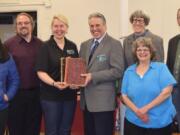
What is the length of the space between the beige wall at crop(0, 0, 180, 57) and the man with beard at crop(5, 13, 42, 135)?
273cm

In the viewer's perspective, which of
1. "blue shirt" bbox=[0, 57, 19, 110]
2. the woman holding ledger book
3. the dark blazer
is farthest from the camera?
the dark blazer

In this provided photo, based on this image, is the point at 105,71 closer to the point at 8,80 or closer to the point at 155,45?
Answer: the point at 155,45

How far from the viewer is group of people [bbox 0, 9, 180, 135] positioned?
116 inches

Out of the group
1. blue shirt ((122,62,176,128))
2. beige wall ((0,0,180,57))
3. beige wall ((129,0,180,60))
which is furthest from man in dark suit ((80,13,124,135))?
beige wall ((129,0,180,60))

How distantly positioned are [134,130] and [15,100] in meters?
1.28

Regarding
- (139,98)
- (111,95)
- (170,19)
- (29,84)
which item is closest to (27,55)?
(29,84)

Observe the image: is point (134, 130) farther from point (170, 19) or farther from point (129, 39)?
point (170, 19)

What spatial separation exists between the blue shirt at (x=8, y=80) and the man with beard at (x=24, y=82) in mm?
186

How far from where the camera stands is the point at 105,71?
10.5 ft

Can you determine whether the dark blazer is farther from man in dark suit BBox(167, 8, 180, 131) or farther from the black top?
the black top

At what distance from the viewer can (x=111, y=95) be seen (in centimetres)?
328

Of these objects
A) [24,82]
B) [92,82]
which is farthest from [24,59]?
A: [92,82]

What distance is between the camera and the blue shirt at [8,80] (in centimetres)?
320

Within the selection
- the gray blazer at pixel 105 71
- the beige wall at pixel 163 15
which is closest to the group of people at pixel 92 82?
the gray blazer at pixel 105 71
